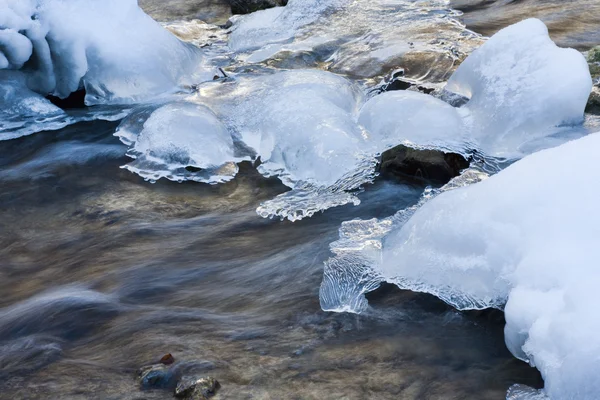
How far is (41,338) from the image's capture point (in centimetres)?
283

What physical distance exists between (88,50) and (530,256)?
4.53m

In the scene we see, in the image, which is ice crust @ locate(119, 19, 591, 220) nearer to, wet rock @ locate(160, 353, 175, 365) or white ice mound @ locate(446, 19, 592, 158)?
white ice mound @ locate(446, 19, 592, 158)

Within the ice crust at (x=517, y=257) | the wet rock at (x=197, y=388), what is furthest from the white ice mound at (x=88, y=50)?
the wet rock at (x=197, y=388)

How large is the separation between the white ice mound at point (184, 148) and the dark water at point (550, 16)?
3074 mm

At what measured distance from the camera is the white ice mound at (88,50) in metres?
5.87

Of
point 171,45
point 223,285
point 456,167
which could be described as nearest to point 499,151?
point 456,167

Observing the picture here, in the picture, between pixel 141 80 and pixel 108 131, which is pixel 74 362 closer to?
pixel 108 131

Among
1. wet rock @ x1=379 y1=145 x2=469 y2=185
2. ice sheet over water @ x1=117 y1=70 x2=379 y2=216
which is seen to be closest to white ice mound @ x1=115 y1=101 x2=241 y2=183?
ice sheet over water @ x1=117 y1=70 x2=379 y2=216

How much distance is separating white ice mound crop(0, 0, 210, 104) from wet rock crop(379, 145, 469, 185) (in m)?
2.55

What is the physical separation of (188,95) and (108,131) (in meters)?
0.76

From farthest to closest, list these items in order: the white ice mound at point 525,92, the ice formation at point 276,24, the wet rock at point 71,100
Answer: the ice formation at point 276,24
the wet rock at point 71,100
the white ice mound at point 525,92

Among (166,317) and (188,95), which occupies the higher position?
(166,317)

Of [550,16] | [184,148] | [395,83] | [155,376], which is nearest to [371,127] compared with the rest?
[184,148]

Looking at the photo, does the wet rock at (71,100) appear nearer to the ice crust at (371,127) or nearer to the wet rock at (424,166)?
the ice crust at (371,127)
